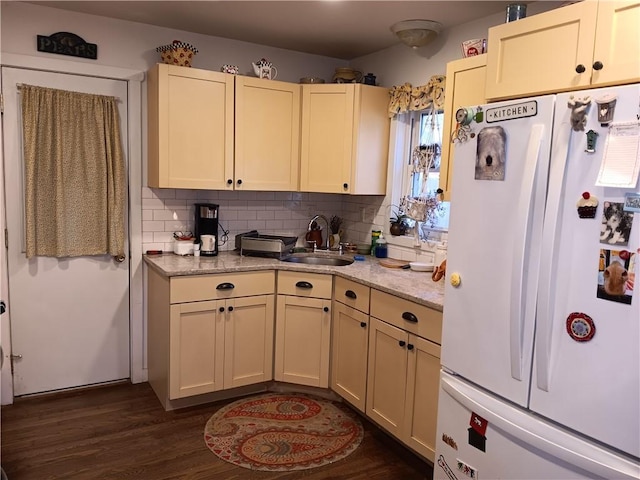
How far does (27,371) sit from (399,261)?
2.56 m

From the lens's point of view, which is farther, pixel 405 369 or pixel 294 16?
pixel 294 16

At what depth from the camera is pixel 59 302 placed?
10.9 feet

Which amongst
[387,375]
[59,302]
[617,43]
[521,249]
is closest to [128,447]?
[59,302]

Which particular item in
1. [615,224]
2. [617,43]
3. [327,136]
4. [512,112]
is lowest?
[615,224]

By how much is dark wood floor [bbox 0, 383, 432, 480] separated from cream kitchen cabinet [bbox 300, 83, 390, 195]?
166cm

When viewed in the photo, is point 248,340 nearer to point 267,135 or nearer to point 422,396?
point 422,396

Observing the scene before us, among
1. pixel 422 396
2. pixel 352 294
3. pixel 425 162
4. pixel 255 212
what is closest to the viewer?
pixel 422 396

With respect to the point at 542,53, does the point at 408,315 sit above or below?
below

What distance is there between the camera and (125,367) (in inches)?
141

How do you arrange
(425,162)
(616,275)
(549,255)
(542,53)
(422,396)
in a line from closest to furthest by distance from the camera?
(616,275) < (549,255) < (542,53) < (422,396) < (425,162)

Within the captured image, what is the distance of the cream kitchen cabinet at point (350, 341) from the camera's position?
3.00 m

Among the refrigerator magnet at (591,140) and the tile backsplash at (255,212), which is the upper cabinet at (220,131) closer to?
the tile backsplash at (255,212)

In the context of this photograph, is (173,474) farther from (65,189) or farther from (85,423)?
(65,189)

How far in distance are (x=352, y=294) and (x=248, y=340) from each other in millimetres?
789
